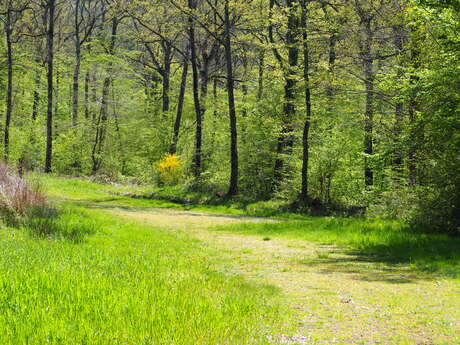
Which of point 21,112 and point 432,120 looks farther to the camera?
point 21,112

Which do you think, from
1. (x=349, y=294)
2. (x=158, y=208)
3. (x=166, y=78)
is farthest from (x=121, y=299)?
(x=166, y=78)

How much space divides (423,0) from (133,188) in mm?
21629

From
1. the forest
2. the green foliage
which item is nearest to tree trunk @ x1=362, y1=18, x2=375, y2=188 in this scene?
the forest

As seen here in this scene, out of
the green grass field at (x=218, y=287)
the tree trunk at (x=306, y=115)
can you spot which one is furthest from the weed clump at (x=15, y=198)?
the tree trunk at (x=306, y=115)

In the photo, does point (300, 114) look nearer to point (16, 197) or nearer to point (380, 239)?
point (380, 239)

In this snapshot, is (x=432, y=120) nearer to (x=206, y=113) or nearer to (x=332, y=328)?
(x=332, y=328)

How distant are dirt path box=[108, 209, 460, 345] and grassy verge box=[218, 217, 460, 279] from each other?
23.7 inches

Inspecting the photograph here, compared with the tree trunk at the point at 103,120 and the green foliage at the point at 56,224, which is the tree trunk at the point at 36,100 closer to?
the tree trunk at the point at 103,120

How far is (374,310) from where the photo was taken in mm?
5809

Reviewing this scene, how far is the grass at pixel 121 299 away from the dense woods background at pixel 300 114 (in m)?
7.14

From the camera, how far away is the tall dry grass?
1091 centimetres

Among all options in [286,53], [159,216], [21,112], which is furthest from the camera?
[21,112]

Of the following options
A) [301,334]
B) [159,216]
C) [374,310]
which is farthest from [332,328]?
[159,216]

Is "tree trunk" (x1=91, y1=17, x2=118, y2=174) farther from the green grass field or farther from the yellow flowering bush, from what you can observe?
the green grass field
